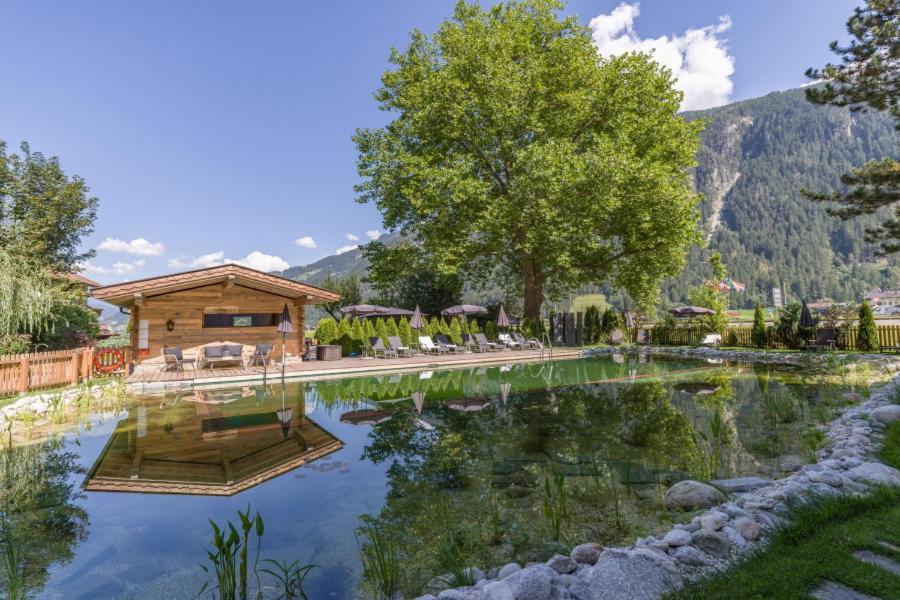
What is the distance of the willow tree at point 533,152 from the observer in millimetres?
18156

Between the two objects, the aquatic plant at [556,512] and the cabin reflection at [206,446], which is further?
the cabin reflection at [206,446]

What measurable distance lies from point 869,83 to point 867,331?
9.66 m

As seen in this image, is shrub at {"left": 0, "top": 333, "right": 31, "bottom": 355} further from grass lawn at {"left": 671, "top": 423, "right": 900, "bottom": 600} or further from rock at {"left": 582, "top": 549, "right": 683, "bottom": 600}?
grass lawn at {"left": 671, "top": 423, "right": 900, "bottom": 600}

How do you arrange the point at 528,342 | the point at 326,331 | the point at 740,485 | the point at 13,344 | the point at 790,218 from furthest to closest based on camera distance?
the point at 790,218, the point at 528,342, the point at 326,331, the point at 13,344, the point at 740,485

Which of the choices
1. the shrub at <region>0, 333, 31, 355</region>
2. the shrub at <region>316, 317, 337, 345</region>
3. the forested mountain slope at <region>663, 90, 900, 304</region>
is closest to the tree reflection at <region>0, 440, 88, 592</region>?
the shrub at <region>0, 333, 31, 355</region>

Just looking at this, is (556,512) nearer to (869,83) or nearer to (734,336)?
(869,83)

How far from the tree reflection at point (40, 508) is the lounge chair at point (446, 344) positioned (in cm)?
1473

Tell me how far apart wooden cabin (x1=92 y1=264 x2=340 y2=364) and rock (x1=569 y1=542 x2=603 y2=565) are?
13456 millimetres

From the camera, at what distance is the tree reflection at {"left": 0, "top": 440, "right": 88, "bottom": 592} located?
3.41m

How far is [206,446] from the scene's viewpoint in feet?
20.4

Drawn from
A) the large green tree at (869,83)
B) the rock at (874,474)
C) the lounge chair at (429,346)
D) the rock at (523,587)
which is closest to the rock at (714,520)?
the rock at (523,587)

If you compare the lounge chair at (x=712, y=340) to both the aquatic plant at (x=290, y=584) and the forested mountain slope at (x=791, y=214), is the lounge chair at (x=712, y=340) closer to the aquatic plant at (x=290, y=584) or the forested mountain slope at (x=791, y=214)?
the aquatic plant at (x=290, y=584)

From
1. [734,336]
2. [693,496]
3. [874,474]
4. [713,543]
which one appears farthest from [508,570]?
[734,336]

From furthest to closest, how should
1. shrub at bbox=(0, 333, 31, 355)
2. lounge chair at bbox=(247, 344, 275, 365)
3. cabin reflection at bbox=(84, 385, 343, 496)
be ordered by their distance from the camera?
1. lounge chair at bbox=(247, 344, 275, 365)
2. shrub at bbox=(0, 333, 31, 355)
3. cabin reflection at bbox=(84, 385, 343, 496)
